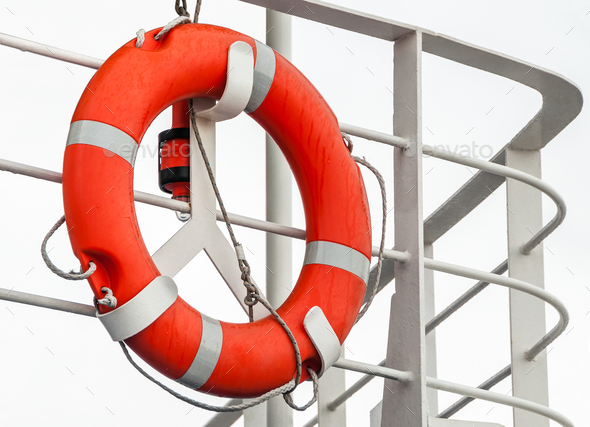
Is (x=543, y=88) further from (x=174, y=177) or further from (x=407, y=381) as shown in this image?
(x=174, y=177)

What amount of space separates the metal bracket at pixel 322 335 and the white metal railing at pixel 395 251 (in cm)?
8

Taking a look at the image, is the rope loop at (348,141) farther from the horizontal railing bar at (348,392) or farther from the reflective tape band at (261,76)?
the horizontal railing bar at (348,392)

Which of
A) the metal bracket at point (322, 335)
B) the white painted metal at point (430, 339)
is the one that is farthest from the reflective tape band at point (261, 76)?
the white painted metal at point (430, 339)

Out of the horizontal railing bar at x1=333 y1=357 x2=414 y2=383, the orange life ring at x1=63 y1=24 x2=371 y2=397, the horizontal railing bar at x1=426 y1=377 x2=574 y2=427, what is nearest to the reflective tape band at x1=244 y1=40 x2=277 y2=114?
the orange life ring at x1=63 y1=24 x2=371 y2=397

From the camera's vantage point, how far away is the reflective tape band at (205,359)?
1473mm

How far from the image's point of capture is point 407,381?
5.65 ft

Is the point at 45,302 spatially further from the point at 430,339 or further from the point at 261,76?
the point at 430,339

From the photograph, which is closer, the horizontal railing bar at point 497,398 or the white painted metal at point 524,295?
the horizontal railing bar at point 497,398

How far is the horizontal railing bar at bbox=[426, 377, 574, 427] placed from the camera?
171 centimetres

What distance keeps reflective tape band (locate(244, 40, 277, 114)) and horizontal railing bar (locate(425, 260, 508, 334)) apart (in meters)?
0.80

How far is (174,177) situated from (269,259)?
0.55 metres

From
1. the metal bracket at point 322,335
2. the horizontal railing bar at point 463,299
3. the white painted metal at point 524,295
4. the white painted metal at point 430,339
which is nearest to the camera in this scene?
the metal bracket at point 322,335

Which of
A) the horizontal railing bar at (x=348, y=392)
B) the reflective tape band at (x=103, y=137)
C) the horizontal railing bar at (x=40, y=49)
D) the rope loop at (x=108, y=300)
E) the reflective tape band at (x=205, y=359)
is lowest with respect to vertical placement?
the reflective tape band at (x=205, y=359)

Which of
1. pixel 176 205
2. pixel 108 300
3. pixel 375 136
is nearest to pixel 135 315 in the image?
pixel 108 300
